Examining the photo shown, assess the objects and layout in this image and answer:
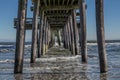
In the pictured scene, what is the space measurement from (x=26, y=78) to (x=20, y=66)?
109cm

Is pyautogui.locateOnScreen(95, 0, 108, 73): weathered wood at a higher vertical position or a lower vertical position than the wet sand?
higher

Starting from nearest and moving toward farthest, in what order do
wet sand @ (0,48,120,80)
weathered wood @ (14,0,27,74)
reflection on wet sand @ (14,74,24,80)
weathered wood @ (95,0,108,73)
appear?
reflection on wet sand @ (14,74,24,80)
wet sand @ (0,48,120,80)
weathered wood @ (95,0,108,73)
weathered wood @ (14,0,27,74)

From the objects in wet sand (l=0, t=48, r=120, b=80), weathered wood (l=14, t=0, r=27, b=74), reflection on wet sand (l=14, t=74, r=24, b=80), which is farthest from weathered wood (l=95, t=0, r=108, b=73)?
reflection on wet sand (l=14, t=74, r=24, b=80)

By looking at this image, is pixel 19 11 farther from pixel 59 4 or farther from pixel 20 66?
pixel 59 4

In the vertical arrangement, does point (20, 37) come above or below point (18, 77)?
above

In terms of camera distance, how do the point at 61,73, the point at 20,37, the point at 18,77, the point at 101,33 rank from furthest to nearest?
1. the point at 61,73
2. the point at 20,37
3. the point at 101,33
4. the point at 18,77

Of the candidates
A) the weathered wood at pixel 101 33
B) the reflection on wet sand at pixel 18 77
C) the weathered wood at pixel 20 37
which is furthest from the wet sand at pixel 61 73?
the weathered wood at pixel 101 33

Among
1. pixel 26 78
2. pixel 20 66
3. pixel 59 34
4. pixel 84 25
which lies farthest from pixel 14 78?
pixel 59 34

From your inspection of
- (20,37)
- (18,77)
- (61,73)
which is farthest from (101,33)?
(18,77)

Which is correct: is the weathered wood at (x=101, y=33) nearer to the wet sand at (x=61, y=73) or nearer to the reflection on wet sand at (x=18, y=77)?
the wet sand at (x=61, y=73)

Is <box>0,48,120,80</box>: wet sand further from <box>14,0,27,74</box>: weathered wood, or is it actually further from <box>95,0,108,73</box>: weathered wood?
<box>95,0,108,73</box>: weathered wood

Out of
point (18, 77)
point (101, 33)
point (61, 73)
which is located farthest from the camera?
point (61, 73)

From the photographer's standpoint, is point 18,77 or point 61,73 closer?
point 18,77

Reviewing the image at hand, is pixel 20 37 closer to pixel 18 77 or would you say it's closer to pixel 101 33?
pixel 18 77
